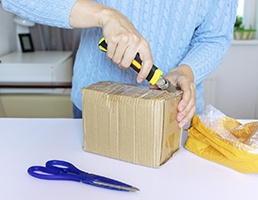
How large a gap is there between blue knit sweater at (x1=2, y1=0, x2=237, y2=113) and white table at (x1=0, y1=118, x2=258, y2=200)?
23cm

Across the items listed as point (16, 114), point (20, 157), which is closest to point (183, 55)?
point (20, 157)

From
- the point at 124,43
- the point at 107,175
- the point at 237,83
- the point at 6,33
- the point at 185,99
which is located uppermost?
the point at 124,43

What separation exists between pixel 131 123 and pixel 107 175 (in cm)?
11

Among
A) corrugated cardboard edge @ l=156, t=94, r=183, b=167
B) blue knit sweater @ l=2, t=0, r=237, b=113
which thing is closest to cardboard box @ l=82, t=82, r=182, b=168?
corrugated cardboard edge @ l=156, t=94, r=183, b=167

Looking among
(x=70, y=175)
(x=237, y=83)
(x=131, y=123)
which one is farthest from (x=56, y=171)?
(x=237, y=83)

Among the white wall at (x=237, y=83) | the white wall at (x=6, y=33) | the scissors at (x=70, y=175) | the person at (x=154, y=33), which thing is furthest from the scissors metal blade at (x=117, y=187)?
the white wall at (x=6, y=33)

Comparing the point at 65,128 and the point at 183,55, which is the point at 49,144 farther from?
the point at 183,55

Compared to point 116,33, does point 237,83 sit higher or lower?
lower

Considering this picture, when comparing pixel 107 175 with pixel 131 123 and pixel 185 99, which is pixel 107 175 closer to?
pixel 131 123

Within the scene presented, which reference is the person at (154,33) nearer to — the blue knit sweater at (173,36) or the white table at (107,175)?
the blue knit sweater at (173,36)

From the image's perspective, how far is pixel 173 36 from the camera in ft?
3.22

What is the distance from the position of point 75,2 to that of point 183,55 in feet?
1.33

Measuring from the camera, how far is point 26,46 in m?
2.75

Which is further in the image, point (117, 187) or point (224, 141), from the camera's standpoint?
point (224, 141)
